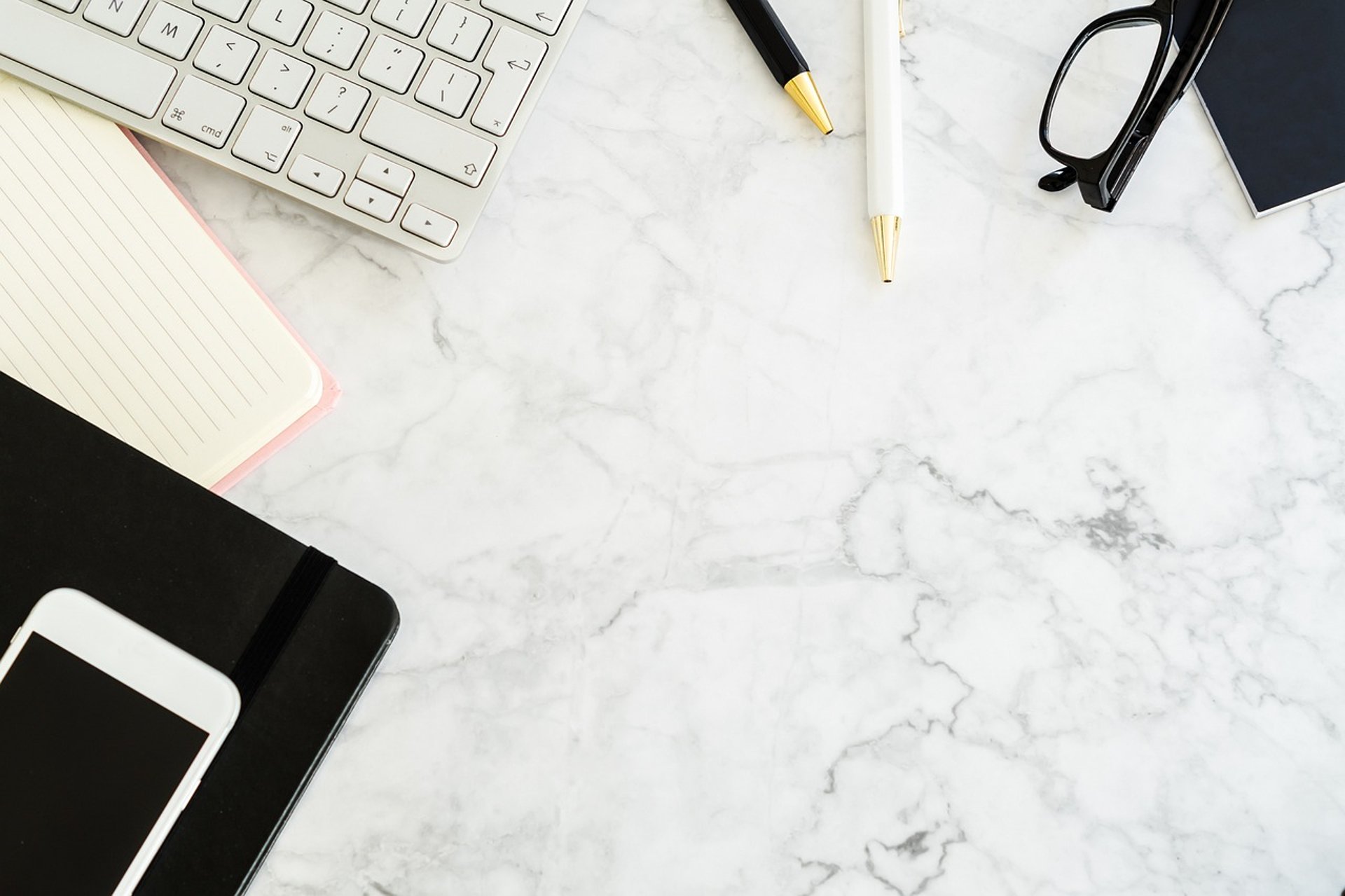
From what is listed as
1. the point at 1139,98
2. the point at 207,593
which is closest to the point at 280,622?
the point at 207,593

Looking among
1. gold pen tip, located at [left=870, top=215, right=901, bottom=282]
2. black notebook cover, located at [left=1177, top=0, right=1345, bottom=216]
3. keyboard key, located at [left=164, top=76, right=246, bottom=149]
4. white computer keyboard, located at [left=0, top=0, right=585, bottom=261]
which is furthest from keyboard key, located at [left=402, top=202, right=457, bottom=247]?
black notebook cover, located at [left=1177, top=0, right=1345, bottom=216]

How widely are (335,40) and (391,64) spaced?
0.10 feet

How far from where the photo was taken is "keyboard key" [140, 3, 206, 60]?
480 millimetres

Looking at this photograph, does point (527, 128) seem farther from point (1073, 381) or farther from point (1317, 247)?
point (1317, 247)

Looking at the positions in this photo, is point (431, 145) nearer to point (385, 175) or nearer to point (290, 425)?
point (385, 175)

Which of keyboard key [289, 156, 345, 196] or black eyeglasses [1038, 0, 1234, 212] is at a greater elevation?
black eyeglasses [1038, 0, 1234, 212]

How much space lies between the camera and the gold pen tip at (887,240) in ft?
1.63

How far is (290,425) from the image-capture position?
0.48 metres

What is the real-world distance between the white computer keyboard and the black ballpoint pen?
0.39 feet

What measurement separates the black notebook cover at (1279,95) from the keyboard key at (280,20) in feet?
1.50

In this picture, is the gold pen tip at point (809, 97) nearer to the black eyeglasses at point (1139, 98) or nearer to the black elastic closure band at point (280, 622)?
the black eyeglasses at point (1139, 98)

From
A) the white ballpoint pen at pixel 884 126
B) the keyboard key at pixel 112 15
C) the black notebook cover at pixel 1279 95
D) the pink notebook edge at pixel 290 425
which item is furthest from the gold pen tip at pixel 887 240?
the keyboard key at pixel 112 15

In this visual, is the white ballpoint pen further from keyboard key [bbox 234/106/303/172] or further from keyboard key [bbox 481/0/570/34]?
keyboard key [bbox 234/106/303/172]

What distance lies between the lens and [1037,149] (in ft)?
1.71
